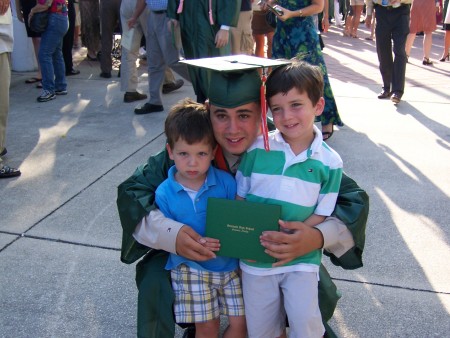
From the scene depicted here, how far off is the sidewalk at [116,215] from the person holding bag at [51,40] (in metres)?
0.20

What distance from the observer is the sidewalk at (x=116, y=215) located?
2.73 meters

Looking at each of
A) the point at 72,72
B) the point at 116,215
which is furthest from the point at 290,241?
the point at 72,72

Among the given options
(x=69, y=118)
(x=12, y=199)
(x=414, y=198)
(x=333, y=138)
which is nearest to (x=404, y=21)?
(x=333, y=138)

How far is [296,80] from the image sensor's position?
215cm

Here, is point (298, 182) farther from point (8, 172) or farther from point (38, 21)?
point (38, 21)

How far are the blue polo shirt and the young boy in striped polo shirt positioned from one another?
0.09 meters

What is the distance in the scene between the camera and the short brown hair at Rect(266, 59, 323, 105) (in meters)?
2.16

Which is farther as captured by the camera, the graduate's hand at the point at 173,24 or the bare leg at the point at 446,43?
the bare leg at the point at 446,43

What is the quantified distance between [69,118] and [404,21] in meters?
3.75

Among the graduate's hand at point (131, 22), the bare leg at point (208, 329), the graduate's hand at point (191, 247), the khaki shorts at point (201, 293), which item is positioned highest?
the graduate's hand at point (131, 22)

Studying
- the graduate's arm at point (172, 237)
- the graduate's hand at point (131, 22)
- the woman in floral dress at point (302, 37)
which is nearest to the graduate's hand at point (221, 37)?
the woman in floral dress at point (302, 37)

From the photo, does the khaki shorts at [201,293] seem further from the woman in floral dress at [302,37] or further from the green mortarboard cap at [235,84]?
the woman in floral dress at [302,37]

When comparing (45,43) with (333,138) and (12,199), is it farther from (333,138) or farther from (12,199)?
(333,138)

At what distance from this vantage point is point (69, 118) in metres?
6.07
